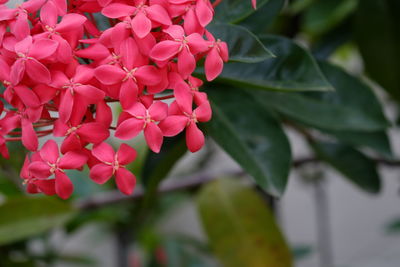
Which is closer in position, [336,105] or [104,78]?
[104,78]

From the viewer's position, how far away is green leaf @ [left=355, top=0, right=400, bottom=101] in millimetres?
756

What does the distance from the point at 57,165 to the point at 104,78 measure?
66 mm

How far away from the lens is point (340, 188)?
Result: 6.82 ft

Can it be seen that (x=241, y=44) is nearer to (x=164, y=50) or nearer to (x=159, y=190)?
(x=164, y=50)

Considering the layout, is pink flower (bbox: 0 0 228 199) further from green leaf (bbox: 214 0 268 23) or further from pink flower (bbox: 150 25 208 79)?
green leaf (bbox: 214 0 268 23)

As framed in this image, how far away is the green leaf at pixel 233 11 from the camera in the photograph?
0.45 meters

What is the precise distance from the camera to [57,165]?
13.4 inches

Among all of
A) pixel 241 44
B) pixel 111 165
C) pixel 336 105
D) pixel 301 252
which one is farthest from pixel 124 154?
pixel 301 252

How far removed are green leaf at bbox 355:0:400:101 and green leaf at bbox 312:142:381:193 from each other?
0.11m

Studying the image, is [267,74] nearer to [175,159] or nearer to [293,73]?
[293,73]

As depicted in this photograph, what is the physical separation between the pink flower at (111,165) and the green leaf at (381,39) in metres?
0.53

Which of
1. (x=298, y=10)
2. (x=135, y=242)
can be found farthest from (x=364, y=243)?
(x=298, y=10)

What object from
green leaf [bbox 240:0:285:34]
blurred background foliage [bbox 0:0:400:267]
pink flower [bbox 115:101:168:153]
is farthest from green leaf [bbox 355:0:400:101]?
pink flower [bbox 115:101:168:153]

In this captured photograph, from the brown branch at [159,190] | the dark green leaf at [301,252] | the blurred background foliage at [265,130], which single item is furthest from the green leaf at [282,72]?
the dark green leaf at [301,252]
